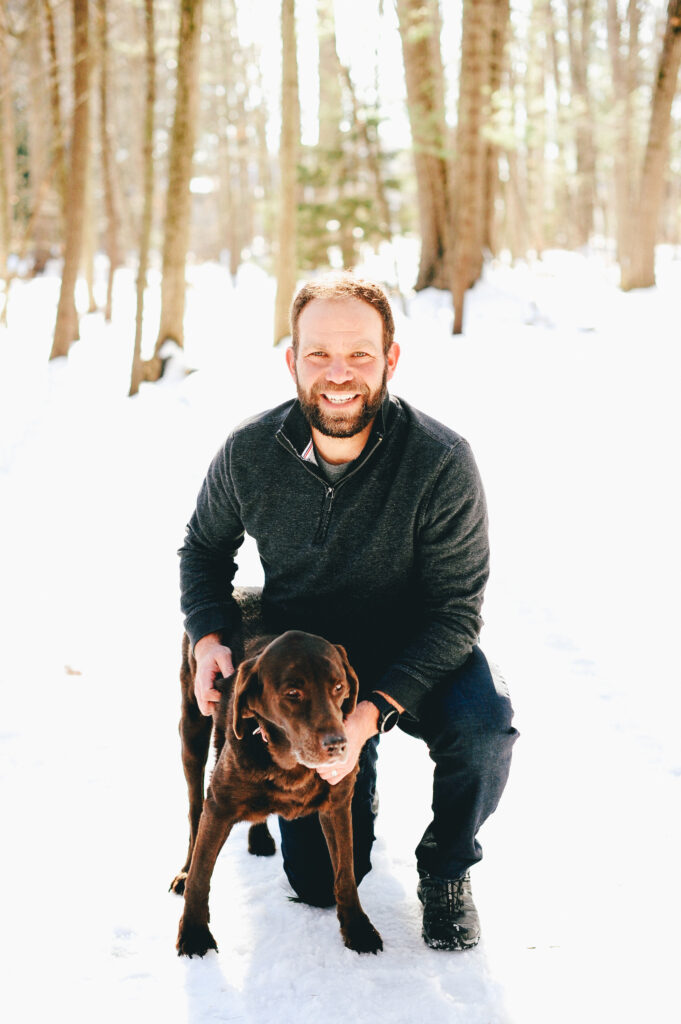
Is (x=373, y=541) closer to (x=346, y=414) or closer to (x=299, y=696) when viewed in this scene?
(x=346, y=414)

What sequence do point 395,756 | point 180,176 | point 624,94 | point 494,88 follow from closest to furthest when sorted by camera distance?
1. point 395,756
2. point 180,176
3. point 494,88
4. point 624,94

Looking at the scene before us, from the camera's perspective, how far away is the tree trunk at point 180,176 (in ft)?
31.8

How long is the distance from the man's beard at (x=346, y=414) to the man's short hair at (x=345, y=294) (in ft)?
0.51

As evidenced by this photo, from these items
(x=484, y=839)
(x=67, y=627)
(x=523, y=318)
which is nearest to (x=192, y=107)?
(x=523, y=318)

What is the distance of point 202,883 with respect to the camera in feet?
7.59

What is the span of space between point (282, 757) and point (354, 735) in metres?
0.20

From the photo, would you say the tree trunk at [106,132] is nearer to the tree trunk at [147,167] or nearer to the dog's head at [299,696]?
the tree trunk at [147,167]

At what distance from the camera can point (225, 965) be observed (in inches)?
90.9

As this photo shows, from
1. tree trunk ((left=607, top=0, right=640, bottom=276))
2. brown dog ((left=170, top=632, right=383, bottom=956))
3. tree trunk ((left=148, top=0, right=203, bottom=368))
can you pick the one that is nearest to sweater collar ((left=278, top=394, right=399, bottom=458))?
brown dog ((left=170, top=632, right=383, bottom=956))

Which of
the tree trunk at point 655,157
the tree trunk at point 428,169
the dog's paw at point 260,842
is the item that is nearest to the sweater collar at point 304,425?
the dog's paw at point 260,842

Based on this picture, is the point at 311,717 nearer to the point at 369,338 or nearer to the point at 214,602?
the point at 214,602

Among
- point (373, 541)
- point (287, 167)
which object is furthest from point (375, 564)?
point (287, 167)

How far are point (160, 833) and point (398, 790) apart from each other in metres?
0.88

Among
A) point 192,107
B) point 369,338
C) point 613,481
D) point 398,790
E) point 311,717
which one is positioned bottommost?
point 398,790
